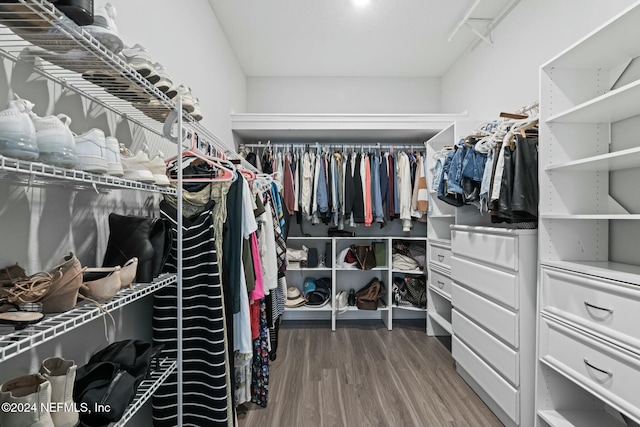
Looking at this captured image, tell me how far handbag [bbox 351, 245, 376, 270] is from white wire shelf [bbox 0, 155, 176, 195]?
2537 millimetres

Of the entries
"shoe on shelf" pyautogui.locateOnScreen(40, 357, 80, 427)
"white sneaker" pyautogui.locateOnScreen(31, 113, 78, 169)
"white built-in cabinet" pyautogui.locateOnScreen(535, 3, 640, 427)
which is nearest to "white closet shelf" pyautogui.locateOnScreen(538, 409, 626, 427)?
"white built-in cabinet" pyautogui.locateOnScreen(535, 3, 640, 427)

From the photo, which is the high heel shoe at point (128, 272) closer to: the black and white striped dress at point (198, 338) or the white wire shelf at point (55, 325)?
the white wire shelf at point (55, 325)

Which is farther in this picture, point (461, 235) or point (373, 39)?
point (373, 39)

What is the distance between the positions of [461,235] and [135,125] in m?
2.11

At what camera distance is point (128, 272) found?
963 mm

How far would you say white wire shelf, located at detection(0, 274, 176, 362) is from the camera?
0.61 meters

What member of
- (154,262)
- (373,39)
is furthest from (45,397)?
(373,39)

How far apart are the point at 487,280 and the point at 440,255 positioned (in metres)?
1.06

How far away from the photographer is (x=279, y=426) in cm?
182

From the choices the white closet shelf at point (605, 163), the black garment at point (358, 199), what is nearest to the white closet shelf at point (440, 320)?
the black garment at point (358, 199)

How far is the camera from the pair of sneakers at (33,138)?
612mm

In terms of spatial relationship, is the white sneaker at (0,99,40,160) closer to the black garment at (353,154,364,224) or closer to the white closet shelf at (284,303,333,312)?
the black garment at (353,154,364,224)

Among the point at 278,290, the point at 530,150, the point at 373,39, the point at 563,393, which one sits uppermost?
the point at 373,39

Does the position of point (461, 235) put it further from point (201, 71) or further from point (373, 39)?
point (201, 71)
